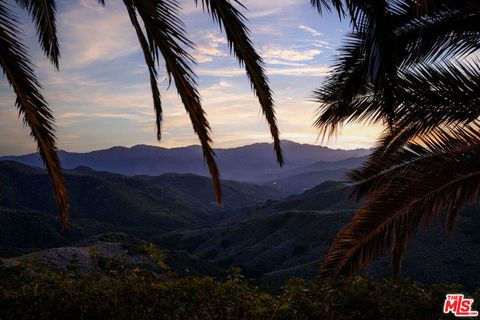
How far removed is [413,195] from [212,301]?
3406 mm

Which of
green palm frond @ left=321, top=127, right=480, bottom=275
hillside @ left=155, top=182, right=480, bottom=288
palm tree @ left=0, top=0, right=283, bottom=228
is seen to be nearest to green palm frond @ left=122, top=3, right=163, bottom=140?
palm tree @ left=0, top=0, right=283, bottom=228

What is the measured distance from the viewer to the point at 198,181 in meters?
173

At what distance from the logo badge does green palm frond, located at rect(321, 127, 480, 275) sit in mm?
1862

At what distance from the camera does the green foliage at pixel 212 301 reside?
5609mm

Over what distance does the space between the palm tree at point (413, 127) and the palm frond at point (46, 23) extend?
2.88m

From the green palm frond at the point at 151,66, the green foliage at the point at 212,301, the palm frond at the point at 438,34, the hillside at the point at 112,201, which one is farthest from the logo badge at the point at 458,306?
the hillside at the point at 112,201

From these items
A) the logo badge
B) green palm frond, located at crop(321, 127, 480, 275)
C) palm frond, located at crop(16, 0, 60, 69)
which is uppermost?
palm frond, located at crop(16, 0, 60, 69)

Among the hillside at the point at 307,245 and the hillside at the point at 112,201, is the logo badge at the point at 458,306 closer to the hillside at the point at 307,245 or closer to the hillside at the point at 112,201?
the hillside at the point at 307,245

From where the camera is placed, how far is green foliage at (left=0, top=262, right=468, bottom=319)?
5609 mm

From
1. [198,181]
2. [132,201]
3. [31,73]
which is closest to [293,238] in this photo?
[31,73]

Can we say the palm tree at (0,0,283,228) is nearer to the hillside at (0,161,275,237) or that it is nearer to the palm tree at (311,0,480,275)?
the palm tree at (311,0,480,275)

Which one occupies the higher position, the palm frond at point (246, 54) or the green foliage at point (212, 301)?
the palm frond at point (246, 54)

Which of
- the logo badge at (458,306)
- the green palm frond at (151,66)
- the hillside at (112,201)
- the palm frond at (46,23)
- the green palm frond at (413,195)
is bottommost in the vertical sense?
the hillside at (112,201)

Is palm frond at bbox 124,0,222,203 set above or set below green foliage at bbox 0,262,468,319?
above
